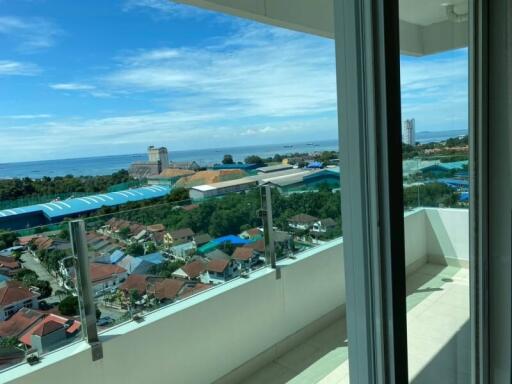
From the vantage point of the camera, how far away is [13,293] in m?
1.68

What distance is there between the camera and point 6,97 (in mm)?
2152

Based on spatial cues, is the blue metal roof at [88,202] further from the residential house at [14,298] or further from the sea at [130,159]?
the residential house at [14,298]

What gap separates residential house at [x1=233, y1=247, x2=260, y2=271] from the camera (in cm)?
260

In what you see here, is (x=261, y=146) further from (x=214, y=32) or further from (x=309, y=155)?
(x=214, y=32)

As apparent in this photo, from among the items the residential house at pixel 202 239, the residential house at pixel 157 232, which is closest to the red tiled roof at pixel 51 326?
the residential house at pixel 157 232

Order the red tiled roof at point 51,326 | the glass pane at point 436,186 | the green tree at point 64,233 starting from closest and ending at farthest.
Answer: the glass pane at point 436,186 → the red tiled roof at point 51,326 → the green tree at point 64,233

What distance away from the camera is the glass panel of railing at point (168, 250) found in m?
2.00

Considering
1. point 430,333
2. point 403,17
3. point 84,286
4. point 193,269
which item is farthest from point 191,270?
point 403,17

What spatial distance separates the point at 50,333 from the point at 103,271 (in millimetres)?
369

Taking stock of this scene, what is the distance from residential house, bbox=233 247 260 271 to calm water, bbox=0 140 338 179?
2.27ft

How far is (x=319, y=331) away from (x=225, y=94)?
2209 mm

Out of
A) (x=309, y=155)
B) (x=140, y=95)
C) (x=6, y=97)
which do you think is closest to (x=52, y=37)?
(x=6, y=97)

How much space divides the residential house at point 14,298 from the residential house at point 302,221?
175 centimetres

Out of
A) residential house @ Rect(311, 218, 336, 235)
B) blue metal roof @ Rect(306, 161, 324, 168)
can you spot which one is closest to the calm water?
blue metal roof @ Rect(306, 161, 324, 168)
